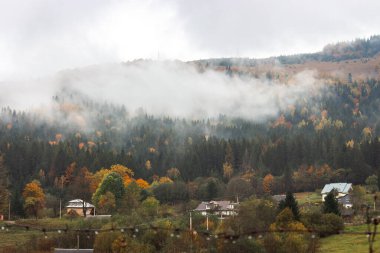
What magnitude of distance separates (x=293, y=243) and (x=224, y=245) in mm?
6211

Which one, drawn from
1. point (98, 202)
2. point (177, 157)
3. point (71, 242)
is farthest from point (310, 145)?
point (71, 242)

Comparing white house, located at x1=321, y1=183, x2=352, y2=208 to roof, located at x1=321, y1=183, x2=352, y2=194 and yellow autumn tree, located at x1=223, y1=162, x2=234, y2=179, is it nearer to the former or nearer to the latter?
roof, located at x1=321, y1=183, x2=352, y2=194

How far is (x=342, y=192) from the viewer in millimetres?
100250

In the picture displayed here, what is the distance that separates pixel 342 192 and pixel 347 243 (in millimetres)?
44648

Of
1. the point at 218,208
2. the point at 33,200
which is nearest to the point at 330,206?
the point at 218,208

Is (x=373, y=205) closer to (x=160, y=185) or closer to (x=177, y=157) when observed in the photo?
(x=160, y=185)

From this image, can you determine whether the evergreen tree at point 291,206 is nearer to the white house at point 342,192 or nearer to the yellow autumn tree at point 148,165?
the white house at point 342,192

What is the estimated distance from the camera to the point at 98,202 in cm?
9462

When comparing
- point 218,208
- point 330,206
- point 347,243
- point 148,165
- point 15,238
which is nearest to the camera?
point 347,243

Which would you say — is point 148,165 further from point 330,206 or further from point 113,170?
point 330,206

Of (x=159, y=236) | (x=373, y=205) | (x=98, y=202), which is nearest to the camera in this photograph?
(x=159, y=236)

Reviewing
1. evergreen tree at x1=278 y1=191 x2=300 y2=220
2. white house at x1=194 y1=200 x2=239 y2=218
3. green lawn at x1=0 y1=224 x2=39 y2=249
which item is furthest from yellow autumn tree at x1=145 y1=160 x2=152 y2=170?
evergreen tree at x1=278 y1=191 x2=300 y2=220

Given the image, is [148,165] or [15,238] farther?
[148,165]

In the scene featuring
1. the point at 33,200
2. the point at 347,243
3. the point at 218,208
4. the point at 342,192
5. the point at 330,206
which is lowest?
the point at 347,243
